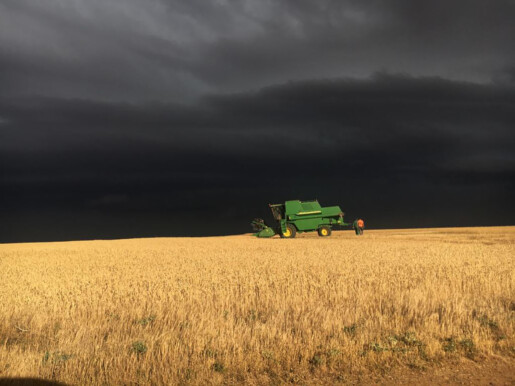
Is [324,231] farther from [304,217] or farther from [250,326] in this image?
[250,326]

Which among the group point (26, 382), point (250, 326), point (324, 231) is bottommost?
point (26, 382)

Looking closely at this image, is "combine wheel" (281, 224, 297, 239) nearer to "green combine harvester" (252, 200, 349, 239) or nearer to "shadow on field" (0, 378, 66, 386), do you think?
"green combine harvester" (252, 200, 349, 239)

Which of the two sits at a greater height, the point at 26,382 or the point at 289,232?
the point at 289,232

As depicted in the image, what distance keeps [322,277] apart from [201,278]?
4.26 m

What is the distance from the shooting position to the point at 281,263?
20422 mm

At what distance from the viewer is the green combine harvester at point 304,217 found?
4684cm

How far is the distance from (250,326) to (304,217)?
126 ft

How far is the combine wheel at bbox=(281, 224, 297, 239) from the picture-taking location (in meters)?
46.7

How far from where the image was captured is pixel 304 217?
47.0 m

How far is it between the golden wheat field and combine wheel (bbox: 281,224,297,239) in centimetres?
3077

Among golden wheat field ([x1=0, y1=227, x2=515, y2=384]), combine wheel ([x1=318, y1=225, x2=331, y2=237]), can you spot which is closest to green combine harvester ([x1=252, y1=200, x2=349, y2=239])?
combine wheel ([x1=318, y1=225, x2=331, y2=237])

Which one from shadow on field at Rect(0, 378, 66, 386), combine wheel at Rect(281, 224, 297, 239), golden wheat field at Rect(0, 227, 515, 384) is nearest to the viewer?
shadow on field at Rect(0, 378, 66, 386)

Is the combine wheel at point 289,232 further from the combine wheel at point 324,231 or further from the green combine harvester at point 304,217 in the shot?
the combine wheel at point 324,231

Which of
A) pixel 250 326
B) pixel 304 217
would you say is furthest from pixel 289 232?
pixel 250 326
